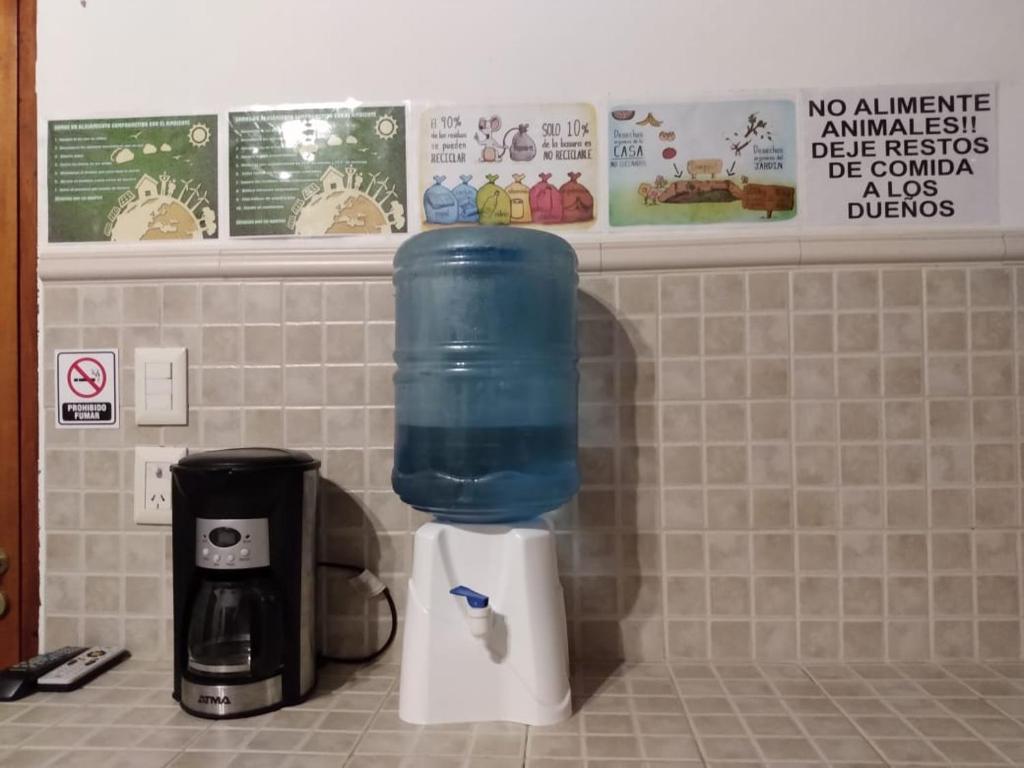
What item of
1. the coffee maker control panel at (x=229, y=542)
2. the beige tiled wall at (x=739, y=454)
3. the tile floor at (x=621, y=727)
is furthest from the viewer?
the beige tiled wall at (x=739, y=454)

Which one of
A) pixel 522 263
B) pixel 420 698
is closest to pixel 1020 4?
pixel 522 263

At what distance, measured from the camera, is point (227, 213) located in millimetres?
1173

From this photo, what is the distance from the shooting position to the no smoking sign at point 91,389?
117 centimetres

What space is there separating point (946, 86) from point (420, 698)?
1.21 meters

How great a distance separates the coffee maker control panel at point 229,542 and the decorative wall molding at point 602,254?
42 centimetres

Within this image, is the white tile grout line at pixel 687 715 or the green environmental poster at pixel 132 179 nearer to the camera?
the white tile grout line at pixel 687 715

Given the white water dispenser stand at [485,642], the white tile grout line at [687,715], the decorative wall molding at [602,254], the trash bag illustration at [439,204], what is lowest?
the white tile grout line at [687,715]

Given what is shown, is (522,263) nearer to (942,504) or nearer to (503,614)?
(503,614)

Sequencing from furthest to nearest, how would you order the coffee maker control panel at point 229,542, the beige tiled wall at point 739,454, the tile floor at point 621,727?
the beige tiled wall at point 739,454 → the coffee maker control panel at point 229,542 → the tile floor at point 621,727

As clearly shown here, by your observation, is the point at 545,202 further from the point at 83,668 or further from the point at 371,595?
the point at 83,668

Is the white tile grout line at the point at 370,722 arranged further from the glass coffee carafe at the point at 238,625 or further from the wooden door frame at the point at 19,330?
the wooden door frame at the point at 19,330

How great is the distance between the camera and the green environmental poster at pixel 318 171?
116 centimetres

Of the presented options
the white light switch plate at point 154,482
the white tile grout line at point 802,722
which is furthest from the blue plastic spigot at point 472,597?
the white light switch plate at point 154,482

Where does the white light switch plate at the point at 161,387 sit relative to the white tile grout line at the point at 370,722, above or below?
above
